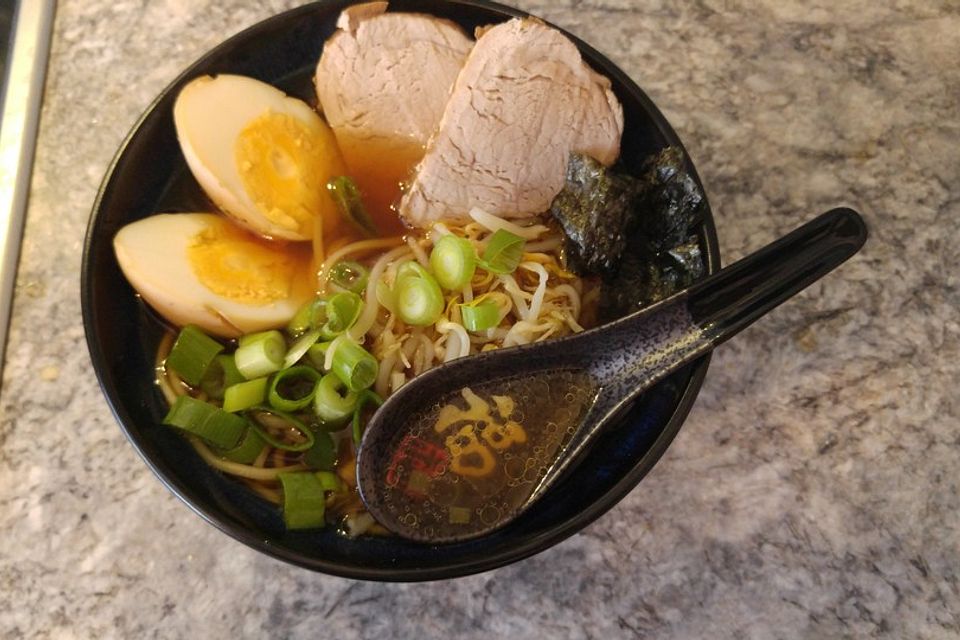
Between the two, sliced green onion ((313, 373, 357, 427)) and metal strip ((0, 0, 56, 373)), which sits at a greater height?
metal strip ((0, 0, 56, 373))

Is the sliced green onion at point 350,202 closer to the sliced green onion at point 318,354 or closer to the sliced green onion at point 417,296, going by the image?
the sliced green onion at point 417,296

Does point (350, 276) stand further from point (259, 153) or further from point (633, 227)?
point (633, 227)

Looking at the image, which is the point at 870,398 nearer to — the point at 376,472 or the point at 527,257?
the point at 527,257

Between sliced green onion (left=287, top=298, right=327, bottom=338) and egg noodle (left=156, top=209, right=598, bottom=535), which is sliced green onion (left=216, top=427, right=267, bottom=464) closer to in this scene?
egg noodle (left=156, top=209, right=598, bottom=535)

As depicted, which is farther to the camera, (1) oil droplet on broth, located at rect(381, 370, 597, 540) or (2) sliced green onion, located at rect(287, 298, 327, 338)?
(2) sliced green onion, located at rect(287, 298, 327, 338)

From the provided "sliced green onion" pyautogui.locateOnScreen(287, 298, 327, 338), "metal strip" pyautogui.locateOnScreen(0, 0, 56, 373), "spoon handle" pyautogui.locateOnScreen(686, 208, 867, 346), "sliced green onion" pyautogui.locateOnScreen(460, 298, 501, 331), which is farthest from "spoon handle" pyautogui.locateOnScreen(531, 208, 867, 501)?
"metal strip" pyautogui.locateOnScreen(0, 0, 56, 373)

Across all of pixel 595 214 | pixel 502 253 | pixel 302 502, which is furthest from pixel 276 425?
pixel 595 214
